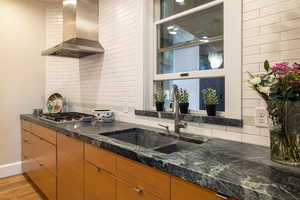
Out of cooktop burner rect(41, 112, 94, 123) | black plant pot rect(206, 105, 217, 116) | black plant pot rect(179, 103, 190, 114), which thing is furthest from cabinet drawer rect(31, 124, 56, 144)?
black plant pot rect(206, 105, 217, 116)

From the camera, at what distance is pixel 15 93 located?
2957 millimetres

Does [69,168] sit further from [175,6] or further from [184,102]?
[175,6]

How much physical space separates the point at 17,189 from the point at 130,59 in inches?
89.3

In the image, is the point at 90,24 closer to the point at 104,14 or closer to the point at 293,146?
the point at 104,14

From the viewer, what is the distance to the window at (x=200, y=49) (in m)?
1.33

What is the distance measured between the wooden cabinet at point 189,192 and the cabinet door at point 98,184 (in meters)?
0.52

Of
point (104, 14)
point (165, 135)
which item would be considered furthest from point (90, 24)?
point (165, 135)

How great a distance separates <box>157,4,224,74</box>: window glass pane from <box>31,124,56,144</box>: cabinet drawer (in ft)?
4.30

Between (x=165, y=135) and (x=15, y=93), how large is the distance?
264 centimetres

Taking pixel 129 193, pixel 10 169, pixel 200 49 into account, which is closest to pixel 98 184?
pixel 129 193

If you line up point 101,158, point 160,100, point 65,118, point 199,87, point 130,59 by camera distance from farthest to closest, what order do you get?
point 65,118 → point 130,59 → point 160,100 → point 199,87 → point 101,158

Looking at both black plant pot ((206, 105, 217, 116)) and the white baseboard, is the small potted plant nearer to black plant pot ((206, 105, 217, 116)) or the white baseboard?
black plant pot ((206, 105, 217, 116))

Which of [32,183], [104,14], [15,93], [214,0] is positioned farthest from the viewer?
[15,93]

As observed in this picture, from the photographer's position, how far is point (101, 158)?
4.52 feet
